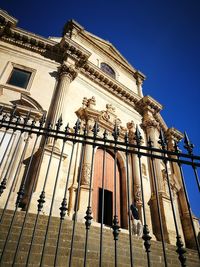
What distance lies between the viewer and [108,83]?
1386 centimetres

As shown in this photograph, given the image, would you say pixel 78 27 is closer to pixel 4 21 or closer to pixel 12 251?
pixel 4 21

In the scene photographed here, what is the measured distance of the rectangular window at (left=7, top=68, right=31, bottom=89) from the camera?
10125 millimetres

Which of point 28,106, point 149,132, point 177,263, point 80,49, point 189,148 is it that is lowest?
point 177,263

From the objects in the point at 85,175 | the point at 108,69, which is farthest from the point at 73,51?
the point at 85,175

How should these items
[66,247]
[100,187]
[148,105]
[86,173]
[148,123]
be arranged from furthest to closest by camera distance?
[148,105] < [148,123] < [100,187] < [86,173] < [66,247]

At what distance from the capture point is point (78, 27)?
15555 millimetres

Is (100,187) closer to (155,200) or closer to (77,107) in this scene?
(155,200)

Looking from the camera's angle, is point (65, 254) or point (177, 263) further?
point (177, 263)

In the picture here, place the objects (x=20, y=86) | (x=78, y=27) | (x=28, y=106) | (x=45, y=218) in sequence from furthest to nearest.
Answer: (x=78, y=27) < (x=20, y=86) < (x=28, y=106) < (x=45, y=218)

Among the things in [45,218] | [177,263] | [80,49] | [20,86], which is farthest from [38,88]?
[177,263]

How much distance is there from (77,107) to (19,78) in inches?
134

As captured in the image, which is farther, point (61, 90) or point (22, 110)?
point (61, 90)

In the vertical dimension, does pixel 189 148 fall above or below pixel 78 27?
below

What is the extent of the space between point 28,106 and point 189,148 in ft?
26.1
